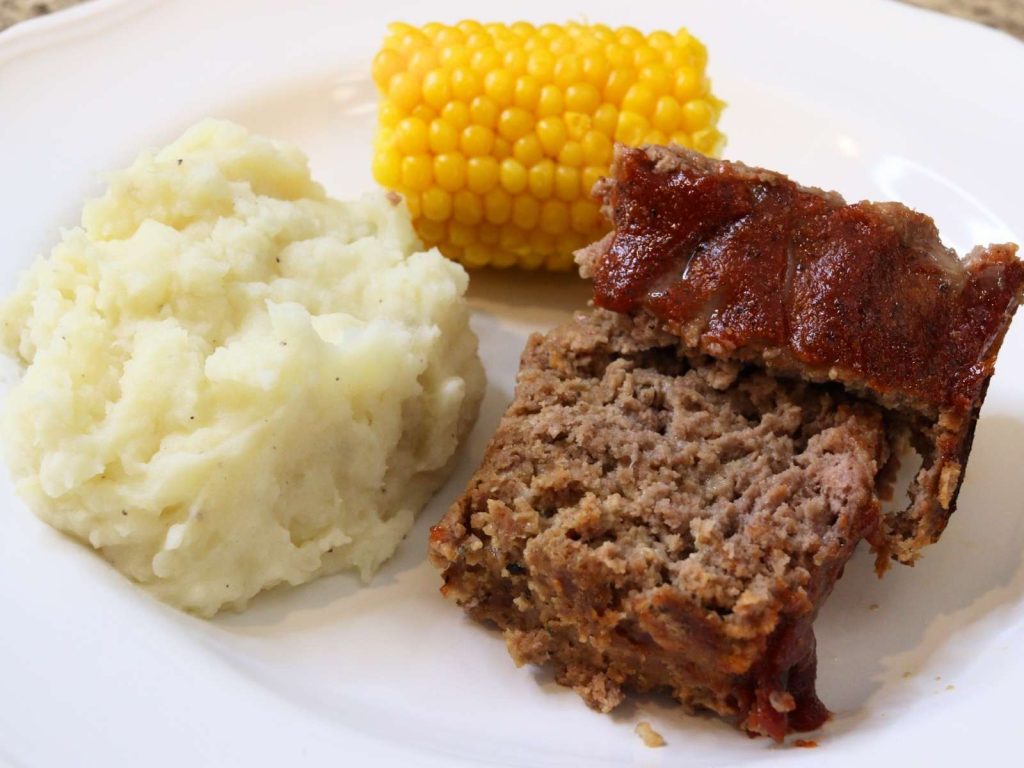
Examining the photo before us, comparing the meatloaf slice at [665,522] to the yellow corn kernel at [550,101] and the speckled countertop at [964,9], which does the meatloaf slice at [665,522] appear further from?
the speckled countertop at [964,9]

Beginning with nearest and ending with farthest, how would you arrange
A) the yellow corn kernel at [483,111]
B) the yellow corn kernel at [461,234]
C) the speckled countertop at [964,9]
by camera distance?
the yellow corn kernel at [483,111], the yellow corn kernel at [461,234], the speckled countertop at [964,9]

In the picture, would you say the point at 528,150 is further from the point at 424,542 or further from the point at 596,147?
the point at 424,542

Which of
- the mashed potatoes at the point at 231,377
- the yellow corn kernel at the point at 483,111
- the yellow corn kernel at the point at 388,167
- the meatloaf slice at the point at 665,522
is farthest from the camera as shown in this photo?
the yellow corn kernel at the point at 388,167

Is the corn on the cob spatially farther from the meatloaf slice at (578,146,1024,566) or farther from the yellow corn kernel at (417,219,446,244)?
the meatloaf slice at (578,146,1024,566)

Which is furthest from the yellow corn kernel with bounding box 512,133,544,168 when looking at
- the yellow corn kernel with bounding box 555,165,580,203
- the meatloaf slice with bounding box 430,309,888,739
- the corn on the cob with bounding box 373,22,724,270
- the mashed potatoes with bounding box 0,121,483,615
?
the meatloaf slice with bounding box 430,309,888,739

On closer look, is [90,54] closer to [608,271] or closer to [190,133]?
[190,133]

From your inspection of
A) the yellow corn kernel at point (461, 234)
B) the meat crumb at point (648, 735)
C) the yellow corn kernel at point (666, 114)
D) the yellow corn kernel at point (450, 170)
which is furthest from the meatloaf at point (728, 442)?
the yellow corn kernel at point (461, 234)
